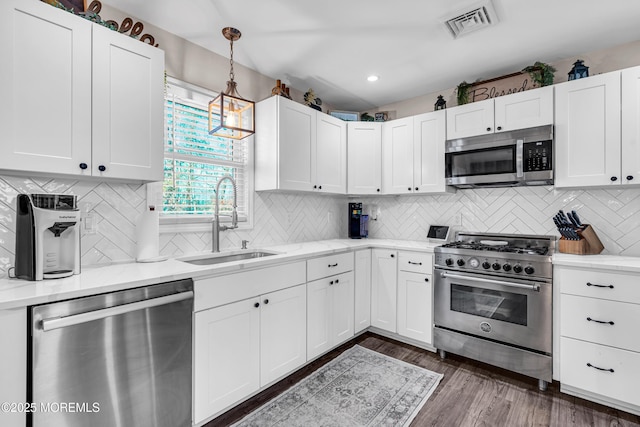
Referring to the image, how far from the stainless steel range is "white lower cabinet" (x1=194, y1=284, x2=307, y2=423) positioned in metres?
1.26

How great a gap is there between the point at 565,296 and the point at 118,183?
3149 mm

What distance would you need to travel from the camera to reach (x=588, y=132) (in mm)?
2320

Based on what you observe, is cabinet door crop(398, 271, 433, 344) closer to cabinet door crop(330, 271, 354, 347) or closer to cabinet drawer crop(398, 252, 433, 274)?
cabinet drawer crop(398, 252, 433, 274)

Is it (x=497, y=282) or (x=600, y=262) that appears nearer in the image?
(x=600, y=262)

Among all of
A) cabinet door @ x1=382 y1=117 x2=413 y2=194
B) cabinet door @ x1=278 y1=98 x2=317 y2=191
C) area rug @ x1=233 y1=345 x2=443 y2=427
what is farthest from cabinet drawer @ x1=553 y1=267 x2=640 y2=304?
cabinet door @ x1=278 y1=98 x2=317 y2=191

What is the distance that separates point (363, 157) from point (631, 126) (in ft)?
7.02

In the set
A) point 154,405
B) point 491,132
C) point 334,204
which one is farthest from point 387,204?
point 154,405

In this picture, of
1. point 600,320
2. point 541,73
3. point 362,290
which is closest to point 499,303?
point 600,320

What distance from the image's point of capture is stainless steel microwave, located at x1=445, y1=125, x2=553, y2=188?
8.14 ft

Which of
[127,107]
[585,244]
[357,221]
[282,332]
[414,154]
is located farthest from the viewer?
[357,221]

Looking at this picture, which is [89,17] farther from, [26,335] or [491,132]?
[491,132]

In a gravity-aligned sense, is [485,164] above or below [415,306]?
above

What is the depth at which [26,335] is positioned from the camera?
4.06 ft

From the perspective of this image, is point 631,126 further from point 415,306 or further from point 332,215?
point 332,215
